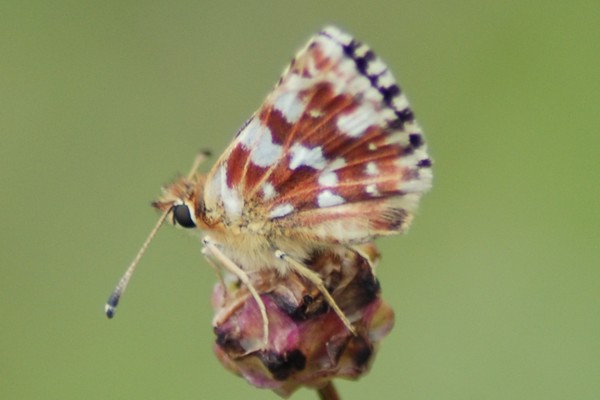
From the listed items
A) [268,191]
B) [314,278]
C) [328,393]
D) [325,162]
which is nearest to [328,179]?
[325,162]

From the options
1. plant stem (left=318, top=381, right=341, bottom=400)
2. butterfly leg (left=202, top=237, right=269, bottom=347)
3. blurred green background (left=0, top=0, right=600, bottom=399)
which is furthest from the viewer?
blurred green background (left=0, top=0, right=600, bottom=399)

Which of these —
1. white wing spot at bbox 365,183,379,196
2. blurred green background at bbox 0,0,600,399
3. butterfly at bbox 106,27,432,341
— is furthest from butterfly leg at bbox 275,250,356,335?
blurred green background at bbox 0,0,600,399

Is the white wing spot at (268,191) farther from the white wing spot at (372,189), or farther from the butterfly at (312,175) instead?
the white wing spot at (372,189)

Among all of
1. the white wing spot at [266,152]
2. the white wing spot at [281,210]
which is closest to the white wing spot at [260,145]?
the white wing spot at [266,152]

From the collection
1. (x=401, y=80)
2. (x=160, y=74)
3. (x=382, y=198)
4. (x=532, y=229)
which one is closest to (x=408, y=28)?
(x=401, y=80)

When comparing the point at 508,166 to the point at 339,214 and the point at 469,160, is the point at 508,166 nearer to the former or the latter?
the point at 469,160

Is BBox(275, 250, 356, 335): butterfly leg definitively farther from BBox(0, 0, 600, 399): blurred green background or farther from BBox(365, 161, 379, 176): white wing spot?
BBox(0, 0, 600, 399): blurred green background
